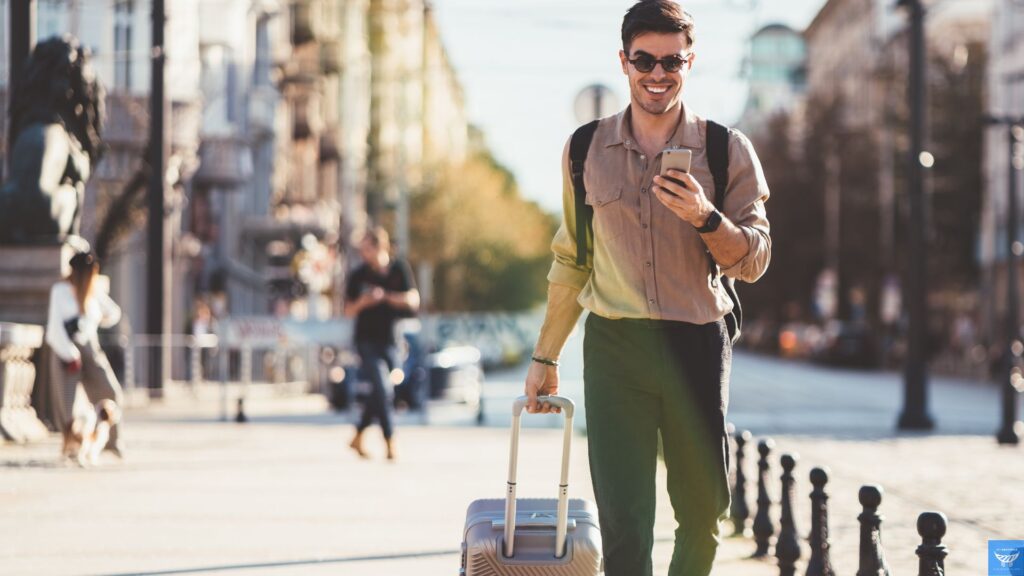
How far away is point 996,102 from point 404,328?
3062 centimetres

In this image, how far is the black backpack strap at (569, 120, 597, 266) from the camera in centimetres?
521

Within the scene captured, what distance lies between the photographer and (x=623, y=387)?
198 inches

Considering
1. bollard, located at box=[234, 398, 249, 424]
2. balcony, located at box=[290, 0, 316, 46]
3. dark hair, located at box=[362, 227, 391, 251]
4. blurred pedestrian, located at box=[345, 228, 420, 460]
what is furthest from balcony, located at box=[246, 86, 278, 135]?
blurred pedestrian, located at box=[345, 228, 420, 460]

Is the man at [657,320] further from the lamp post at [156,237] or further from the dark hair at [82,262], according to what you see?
the lamp post at [156,237]

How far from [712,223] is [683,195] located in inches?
7.1

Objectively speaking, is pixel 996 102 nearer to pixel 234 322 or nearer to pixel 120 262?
pixel 120 262

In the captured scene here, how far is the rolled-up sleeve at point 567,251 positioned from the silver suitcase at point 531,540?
386 mm

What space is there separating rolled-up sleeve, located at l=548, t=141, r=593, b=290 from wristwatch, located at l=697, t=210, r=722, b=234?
536mm

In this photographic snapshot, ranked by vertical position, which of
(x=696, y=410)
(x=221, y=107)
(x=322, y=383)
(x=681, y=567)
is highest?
(x=221, y=107)

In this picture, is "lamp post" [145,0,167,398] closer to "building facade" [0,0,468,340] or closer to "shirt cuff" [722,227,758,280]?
"building facade" [0,0,468,340]

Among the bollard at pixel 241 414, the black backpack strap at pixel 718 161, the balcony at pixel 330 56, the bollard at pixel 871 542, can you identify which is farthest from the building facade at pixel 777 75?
the black backpack strap at pixel 718 161

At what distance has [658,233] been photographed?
5.04 metres

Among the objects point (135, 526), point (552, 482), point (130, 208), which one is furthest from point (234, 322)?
point (135, 526)

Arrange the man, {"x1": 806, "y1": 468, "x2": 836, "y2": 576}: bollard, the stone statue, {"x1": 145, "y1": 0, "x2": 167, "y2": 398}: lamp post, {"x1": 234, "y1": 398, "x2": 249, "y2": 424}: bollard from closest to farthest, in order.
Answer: the man
{"x1": 806, "y1": 468, "x2": 836, "y2": 576}: bollard
the stone statue
{"x1": 234, "y1": 398, "x2": 249, "y2": 424}: bollard
{"x1": 145, "y1": 0, "x2": 167, "y2": 398}: lamp post
